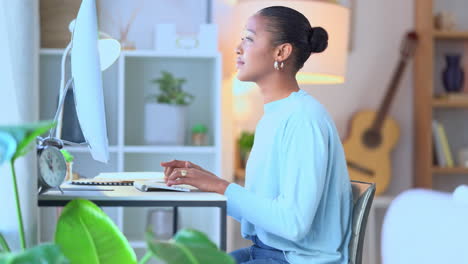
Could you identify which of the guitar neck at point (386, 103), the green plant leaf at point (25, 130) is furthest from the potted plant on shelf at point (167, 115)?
the green plant leaf at point (25, 130)

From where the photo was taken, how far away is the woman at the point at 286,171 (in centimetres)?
140

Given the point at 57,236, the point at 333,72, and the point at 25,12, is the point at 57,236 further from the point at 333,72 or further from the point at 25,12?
the point at 333,72

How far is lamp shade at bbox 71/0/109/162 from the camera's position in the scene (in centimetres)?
124

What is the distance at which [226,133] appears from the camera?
384cm

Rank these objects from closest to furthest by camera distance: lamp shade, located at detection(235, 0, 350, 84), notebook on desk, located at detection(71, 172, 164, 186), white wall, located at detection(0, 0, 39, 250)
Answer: white wall, located at detection(0, 0, 39, 250) → notebook on desk, located at detection(71, 172, 164, 186) → lamp shade, located at detection(235, 0, 350, 84)

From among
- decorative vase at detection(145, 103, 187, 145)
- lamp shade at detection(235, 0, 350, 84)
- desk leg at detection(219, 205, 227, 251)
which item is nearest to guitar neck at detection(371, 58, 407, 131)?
lamp shade at detection(235, 0, 350, 84)

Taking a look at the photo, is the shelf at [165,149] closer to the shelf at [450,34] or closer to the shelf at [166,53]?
the shelf at [166,53]

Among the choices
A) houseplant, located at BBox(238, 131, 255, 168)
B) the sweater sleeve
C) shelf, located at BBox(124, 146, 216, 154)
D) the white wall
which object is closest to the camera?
the white wall

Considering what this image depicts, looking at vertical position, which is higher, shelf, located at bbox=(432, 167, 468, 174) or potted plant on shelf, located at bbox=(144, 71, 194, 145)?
potted plant on shelf, located at bbox=(144, 71, 194, 145)

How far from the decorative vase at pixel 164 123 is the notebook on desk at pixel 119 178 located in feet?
4.44

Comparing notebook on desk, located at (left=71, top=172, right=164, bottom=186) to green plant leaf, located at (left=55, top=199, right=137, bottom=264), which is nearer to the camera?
green plant leaf, located at (left=55, top=199, right=137, bottom=264)

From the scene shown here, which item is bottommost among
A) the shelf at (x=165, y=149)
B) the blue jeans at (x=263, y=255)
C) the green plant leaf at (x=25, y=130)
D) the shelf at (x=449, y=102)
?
the blue jeans at (x=263, y=255)

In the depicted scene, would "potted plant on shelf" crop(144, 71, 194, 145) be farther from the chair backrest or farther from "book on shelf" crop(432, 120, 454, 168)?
the chair backrest

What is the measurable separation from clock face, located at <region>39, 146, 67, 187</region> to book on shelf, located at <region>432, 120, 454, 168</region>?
317cm
